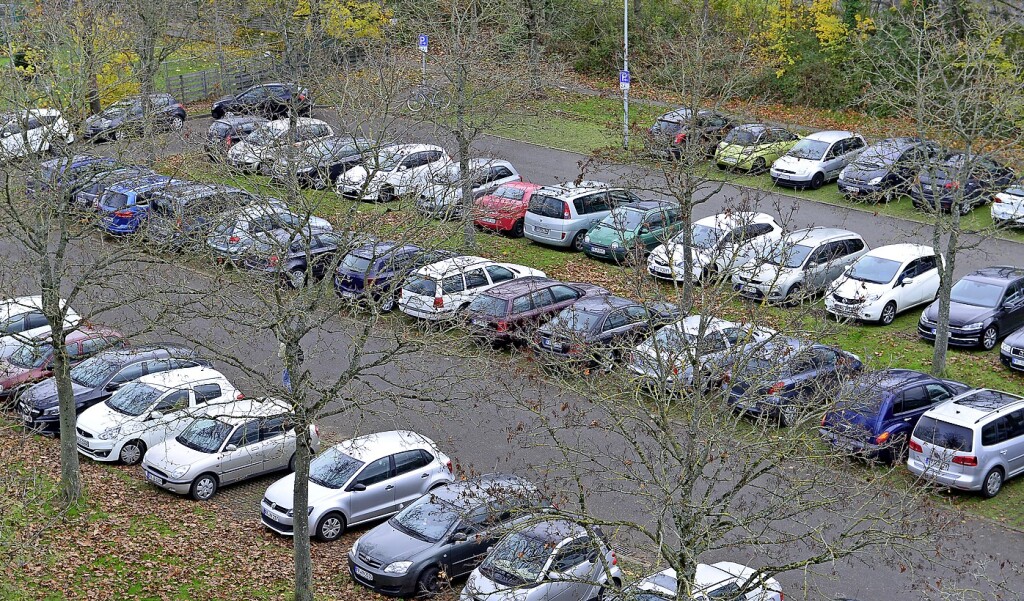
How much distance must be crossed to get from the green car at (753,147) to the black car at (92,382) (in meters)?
11.8

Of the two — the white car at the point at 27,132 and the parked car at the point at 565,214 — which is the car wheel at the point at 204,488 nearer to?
the white car at the point at 27,132

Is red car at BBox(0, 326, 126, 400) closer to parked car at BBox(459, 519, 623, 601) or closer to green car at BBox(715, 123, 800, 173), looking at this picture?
parked car at BBox(459, 519, 623, 601)

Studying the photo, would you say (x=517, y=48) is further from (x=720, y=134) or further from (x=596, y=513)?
(x=596, y=513)

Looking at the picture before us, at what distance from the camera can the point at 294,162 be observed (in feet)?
54.6

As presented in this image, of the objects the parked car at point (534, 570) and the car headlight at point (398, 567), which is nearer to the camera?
the parked car at point (534, 570)

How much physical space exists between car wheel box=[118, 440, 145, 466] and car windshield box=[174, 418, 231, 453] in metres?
1.33

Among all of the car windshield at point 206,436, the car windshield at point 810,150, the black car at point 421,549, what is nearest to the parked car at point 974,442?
the black car at point 421,549

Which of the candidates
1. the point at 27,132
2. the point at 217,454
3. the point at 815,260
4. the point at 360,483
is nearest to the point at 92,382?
the point at 217,454

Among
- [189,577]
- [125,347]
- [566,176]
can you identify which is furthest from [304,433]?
[566,176]

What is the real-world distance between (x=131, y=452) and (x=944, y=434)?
580 inches

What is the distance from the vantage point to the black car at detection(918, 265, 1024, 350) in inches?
956

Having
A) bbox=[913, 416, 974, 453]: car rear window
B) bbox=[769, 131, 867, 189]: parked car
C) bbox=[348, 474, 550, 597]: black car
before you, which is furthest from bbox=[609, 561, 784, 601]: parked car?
bbox=[769, 131, 867, 189]: parked car

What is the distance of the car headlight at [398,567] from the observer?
671 inches

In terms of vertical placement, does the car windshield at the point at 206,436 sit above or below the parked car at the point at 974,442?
below
